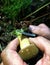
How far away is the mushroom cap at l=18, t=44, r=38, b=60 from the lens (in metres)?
1.71

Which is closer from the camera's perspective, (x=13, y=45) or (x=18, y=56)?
(x=18, y=56)

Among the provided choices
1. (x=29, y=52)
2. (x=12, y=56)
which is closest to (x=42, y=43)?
(x=29, y=52)

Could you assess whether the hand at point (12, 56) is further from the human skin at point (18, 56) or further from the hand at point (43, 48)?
the hand at point (43, 48)

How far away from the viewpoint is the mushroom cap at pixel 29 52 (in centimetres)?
171

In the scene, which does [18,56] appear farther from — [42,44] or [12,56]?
[42,44]

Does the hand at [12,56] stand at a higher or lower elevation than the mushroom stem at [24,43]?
lower

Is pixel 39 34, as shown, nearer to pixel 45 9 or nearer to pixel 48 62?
pixel 48 62

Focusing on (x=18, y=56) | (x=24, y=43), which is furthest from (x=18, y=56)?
(x=24, y=43)

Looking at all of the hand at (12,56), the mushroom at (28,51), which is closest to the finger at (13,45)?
the hand at (12,56)

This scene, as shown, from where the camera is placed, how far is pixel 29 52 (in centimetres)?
172

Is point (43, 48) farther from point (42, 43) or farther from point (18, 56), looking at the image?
point (18, 56)

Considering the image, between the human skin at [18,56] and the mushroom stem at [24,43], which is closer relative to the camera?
the human skin at [18,56]

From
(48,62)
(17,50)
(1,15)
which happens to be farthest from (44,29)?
Answer: (1,15)

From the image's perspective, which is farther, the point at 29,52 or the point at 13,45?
the point at 13,45
